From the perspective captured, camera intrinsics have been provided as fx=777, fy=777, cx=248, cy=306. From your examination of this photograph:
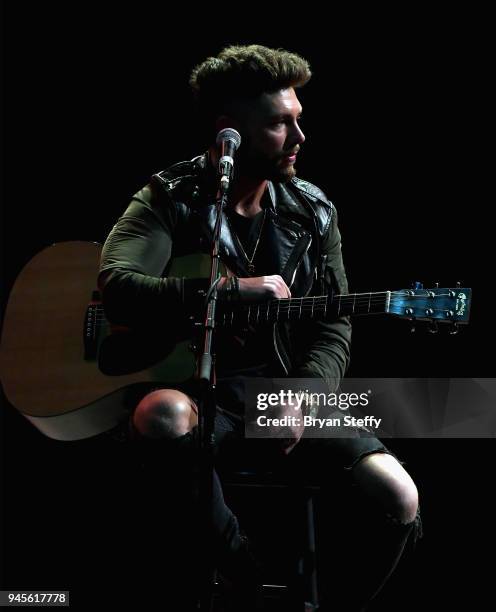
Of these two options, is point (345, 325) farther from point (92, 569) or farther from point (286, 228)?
point (92, 569)

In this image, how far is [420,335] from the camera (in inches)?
113

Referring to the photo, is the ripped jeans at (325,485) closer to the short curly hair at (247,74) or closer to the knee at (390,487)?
the knee at (390,487)

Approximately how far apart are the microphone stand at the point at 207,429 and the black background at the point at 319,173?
984mm

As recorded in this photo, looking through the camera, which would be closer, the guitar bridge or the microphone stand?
the microphone stand

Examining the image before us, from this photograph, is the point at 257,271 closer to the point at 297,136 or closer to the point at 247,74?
the point at 297,136

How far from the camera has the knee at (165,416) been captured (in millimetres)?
2062

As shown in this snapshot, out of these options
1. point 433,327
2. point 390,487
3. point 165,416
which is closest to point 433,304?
point 433,327

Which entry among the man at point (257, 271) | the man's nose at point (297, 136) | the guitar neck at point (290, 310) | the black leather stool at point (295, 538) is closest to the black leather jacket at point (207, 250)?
the man at point (257, 271)

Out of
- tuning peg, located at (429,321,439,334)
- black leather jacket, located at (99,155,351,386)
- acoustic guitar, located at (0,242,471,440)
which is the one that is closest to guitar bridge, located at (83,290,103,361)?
acoustic guitar, located at (0,242,471,440)

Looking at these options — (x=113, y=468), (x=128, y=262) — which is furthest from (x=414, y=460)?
(x=128, y=262)

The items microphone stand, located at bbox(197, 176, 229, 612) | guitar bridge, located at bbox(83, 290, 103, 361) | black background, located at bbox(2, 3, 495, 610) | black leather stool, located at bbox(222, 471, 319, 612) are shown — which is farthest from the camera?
black background, located at bbox(2, 3, 495, 610)

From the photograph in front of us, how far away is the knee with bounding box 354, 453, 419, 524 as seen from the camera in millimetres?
2074

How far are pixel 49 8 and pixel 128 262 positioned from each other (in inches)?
57.9

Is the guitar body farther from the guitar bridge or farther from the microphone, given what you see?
the microphone
